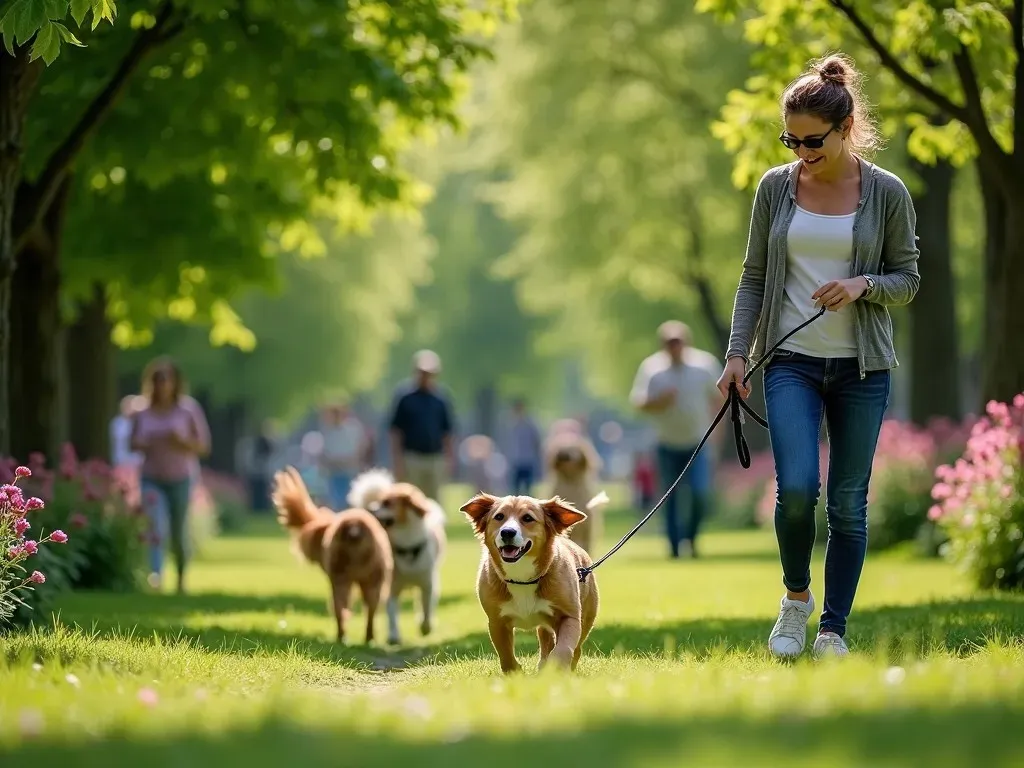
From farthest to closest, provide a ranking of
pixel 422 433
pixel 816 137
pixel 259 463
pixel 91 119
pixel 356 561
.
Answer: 1. pixel 259 463
2. pixel 422 433
3. pixel 91 119
4. pixel 356 561
5. pixel 816 137

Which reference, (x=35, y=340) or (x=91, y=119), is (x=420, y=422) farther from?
(x=91, y=119)

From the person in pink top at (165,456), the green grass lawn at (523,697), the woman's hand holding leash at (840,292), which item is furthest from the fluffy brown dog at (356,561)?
the person in pink top at (165,456)

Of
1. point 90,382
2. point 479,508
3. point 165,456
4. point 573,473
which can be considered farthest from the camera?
point 90,382

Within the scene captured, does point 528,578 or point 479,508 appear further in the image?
point 479,508

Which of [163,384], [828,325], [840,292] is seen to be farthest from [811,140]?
[163,384]

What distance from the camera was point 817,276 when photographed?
6855 mm

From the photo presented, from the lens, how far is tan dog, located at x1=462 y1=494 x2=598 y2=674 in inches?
265

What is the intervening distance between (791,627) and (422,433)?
10.3m

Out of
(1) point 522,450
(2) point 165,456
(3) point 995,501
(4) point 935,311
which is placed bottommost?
(2) point 165,456

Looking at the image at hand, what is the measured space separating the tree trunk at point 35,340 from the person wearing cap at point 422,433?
4413mm

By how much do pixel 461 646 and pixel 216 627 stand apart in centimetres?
173

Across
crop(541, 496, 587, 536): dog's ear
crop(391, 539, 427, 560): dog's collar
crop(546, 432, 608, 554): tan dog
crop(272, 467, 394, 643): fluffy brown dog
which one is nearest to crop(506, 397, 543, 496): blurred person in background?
crop(546, 432, 608, 554): tan dog

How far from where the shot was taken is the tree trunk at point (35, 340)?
13.5 meters

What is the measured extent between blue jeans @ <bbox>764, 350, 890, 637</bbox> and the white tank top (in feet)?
0.20
